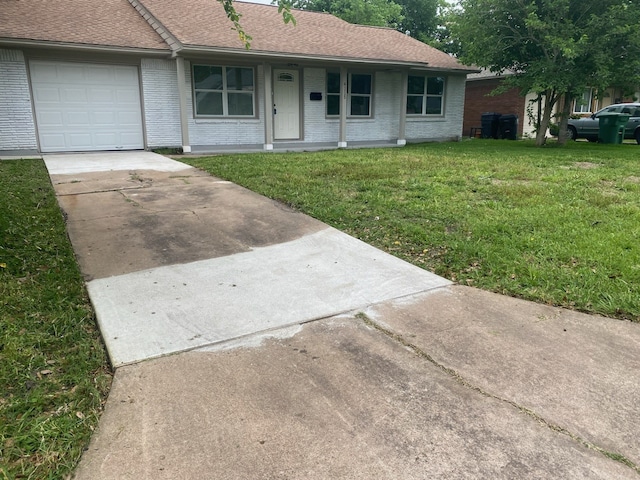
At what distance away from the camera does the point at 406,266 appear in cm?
491

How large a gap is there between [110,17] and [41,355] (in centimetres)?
1416

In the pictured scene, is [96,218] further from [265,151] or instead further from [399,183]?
[265,151]

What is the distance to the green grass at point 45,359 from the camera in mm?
2346

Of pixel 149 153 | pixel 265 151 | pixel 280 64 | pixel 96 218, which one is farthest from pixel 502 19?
pixel 96 218

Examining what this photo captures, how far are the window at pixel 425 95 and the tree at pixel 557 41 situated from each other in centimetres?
233

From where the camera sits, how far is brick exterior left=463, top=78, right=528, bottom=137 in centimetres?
2566

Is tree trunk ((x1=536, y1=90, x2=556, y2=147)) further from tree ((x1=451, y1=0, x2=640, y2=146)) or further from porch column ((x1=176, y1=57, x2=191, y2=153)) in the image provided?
porch column ((x1=176, y1=57, x2=191, y2=153))

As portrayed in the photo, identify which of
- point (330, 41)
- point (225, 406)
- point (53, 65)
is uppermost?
point (330, 41)

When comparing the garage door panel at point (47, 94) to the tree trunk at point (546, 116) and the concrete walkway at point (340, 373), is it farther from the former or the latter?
the tree trunk at point (546, 116)

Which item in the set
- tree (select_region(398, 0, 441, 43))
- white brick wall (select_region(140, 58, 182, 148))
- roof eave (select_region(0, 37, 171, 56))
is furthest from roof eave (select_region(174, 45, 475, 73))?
tree (select_region(398, 0, 441, 43))

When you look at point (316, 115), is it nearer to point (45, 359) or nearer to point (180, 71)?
point (180, 71)

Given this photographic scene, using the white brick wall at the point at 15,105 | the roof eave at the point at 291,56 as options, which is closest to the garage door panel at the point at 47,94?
the white brick wall at the point at 15,105

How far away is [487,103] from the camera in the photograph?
26609mm

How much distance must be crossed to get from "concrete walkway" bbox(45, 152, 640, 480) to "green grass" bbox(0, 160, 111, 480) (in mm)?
123
